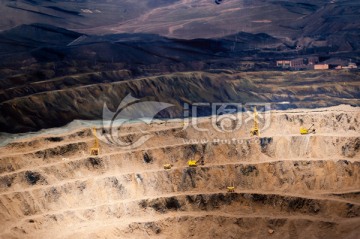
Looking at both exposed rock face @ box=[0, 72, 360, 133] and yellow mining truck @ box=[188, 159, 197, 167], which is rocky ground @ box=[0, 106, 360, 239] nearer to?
yellow mining truck @ box=[188, 159, 197, 167]

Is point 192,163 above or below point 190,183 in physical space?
above

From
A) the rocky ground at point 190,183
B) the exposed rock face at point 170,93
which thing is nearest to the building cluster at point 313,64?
the exposed rock face at point 170,93

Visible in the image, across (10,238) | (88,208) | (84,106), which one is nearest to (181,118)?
(84,106)

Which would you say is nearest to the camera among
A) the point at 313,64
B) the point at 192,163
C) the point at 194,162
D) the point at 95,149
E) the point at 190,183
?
the point at 190,183

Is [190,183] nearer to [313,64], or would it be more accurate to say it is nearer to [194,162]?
[194,162]

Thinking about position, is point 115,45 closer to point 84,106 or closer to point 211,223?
point 84,106

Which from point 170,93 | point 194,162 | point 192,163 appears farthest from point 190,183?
point 170,93

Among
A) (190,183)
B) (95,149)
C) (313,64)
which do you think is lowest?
(190,183)
